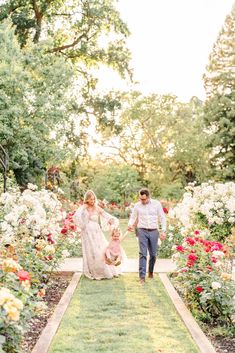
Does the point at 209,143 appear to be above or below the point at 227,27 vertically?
below

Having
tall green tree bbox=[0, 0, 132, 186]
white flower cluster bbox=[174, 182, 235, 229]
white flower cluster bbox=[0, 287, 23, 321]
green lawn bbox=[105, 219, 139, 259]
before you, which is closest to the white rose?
white flower cluster bbox=[0, 287, 23, 321]

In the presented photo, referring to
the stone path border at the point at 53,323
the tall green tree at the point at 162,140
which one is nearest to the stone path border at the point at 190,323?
the stone path border at the point at 53,323

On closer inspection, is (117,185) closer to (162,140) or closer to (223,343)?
(162,140)

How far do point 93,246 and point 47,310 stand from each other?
2992 mm

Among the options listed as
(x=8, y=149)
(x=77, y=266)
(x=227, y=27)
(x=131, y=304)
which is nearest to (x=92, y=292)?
(x=131, y=304)

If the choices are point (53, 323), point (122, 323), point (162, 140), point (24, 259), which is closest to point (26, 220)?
point (24, 259)

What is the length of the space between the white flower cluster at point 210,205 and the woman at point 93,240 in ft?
10.4

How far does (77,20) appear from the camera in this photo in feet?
93.3

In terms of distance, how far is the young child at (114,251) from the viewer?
451 inches

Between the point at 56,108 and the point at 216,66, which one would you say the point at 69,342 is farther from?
the point at 216,66

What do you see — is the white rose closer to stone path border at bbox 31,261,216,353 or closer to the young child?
stone path border at bbox 31,261,216,353

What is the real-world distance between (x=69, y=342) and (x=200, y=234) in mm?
3578

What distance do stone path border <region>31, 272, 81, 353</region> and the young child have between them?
1081 millimetres

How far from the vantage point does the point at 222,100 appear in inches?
1455
